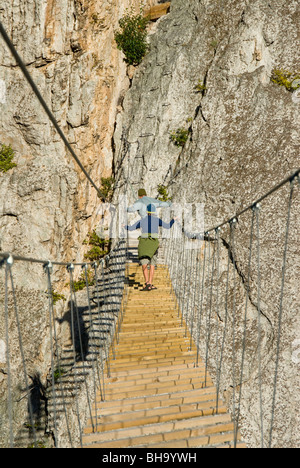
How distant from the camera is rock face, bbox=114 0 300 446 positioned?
6.08 meters

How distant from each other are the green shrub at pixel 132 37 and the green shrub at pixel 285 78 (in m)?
4.81

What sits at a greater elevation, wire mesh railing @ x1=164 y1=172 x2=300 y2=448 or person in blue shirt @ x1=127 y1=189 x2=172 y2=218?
person in blue shirt @ x1=127 y1=189 x2=172 y2=218

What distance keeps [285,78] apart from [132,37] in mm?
5397

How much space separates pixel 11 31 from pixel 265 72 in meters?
6.65

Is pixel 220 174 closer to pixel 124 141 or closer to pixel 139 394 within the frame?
pixel 124 141

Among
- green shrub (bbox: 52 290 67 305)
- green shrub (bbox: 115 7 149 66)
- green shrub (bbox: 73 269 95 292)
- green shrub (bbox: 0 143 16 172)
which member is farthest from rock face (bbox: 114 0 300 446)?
green shrub (bbox: 52 290 67 305)

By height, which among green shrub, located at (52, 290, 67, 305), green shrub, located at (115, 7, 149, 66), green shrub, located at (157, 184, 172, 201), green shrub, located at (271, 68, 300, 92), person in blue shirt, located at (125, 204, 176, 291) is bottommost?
green shrub, located at (52, 290, 67, 305)

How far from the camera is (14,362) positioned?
7.37 metres

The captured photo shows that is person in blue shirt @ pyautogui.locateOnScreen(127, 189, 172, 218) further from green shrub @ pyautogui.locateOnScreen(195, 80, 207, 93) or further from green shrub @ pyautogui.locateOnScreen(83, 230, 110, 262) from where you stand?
green shrub @ pyautogui.locateOnScreen(195, 80, 207, 93)

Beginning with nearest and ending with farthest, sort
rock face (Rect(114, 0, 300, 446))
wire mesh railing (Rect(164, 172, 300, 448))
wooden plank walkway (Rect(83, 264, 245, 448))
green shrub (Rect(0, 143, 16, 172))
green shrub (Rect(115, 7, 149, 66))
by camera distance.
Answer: wooden plank walkway (Rect(83, 264, 245, 448)), wire mesh railing (Rect(164, 172, 300, 448)), rock face (Rect(114, 0, 300, 446)), green shrub (Rect(0, 143, 16, 172)), green shrub (Rect(115, 7, 149, 66))

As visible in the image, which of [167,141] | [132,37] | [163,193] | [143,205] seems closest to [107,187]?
[163,193]

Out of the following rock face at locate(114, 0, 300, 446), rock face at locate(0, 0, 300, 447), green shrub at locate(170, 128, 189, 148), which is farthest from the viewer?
green shrub at locate(170, 128, 189, 148)

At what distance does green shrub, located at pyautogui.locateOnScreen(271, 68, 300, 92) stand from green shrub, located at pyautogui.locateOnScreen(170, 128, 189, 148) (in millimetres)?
2648
